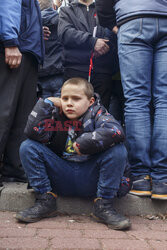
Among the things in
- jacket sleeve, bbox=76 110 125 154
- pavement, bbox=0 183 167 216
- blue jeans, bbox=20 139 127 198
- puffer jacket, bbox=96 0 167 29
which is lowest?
pavement, bbox=0 183 167 216

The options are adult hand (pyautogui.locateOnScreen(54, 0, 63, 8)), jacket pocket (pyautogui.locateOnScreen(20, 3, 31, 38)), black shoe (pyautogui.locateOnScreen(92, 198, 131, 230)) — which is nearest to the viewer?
black shoe (pyautogui.locateOnScreen(92, 198, 131, 230))

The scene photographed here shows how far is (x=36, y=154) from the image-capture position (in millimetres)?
2367

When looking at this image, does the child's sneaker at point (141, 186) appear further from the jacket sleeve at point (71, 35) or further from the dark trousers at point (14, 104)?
the jacket sleeve at point (71, 35)

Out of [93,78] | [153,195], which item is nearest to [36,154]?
[153,195]

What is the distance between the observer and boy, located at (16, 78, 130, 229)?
2.27 metres

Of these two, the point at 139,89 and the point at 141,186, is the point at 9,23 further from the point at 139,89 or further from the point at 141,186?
the point at 141,186

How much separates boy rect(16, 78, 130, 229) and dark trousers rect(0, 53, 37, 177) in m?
0.37

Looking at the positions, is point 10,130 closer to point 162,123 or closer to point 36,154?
point 36,154

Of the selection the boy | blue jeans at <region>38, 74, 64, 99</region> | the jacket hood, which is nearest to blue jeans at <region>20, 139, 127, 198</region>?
the boy

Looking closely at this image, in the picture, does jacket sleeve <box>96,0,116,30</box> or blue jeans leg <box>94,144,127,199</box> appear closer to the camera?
blue jeans leg <box>94,144,127,199</box>

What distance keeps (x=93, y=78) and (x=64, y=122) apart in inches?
40.1

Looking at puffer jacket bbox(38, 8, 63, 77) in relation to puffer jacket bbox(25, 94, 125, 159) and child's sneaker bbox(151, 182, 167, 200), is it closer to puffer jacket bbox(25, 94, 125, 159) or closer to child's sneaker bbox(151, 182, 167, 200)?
puffer jacket bbox(25, 94, 125, 159)

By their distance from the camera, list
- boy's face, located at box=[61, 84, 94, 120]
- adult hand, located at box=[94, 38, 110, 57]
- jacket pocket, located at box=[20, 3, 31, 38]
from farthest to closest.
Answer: adult hand, located at box=[94, 38, 110, 57] → jacket pocket, located at box=[20, 3, 31, 38] → boy's face, located at box=[61, 84, 94, 120]

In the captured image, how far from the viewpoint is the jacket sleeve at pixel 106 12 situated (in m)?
2.89
